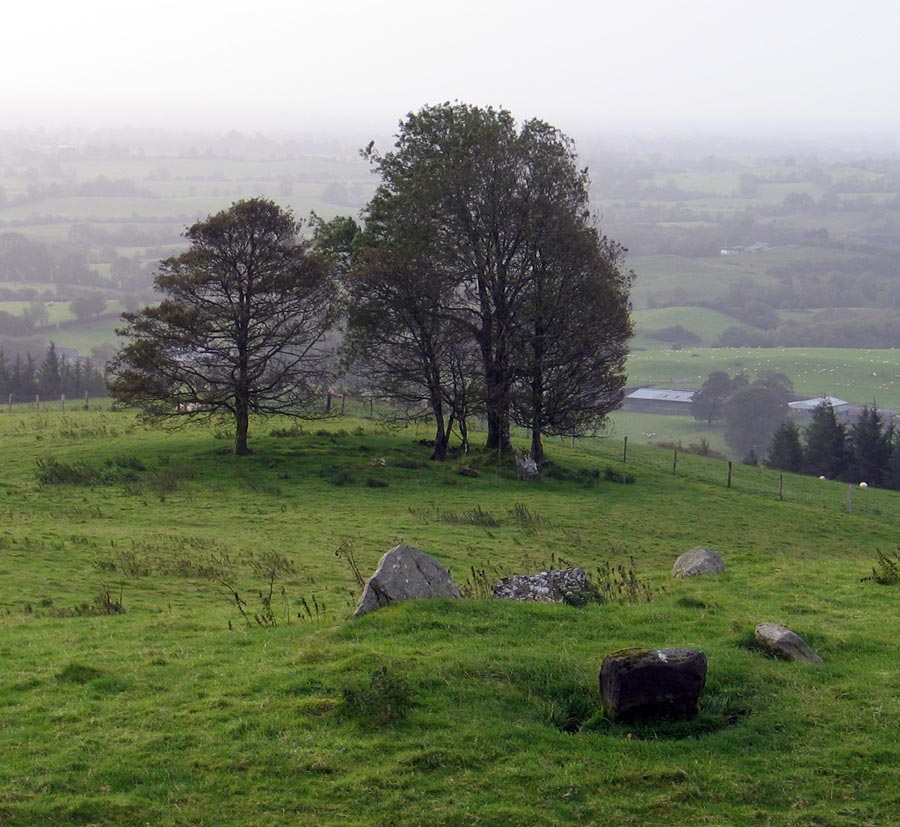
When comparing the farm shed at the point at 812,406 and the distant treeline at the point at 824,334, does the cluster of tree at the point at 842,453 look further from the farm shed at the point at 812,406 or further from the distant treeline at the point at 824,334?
the distant treeline at the point at 824,334

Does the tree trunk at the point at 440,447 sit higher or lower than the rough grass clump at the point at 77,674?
higher

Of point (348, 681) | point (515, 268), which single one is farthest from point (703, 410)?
point (348, 681)

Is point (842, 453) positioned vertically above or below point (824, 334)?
below

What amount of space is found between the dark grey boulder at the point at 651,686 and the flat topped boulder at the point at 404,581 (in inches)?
175

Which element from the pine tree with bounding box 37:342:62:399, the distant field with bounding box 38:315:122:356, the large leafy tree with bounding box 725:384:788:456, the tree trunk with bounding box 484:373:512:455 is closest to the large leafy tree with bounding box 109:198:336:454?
the tree trunk with bounding box 484:373:512:455

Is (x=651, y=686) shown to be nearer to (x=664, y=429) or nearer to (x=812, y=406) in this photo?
(x=664, y=429)

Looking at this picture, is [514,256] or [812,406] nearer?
[514,256]

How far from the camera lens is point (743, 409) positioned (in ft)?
347

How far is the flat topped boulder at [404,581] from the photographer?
14672mm

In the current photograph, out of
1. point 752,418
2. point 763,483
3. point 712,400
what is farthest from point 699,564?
point 712,400

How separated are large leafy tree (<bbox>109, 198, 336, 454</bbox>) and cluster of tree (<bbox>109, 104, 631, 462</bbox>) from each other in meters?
0.08

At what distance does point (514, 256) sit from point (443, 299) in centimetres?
361

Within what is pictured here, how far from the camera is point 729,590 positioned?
17.7 meters

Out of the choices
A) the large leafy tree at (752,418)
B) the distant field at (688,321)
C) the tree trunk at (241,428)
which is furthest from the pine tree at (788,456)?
the distant field at (688,321)
